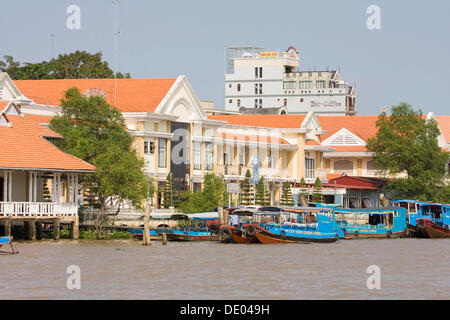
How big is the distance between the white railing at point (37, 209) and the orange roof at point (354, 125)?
4844 cm

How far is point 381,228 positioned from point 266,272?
28453 mm

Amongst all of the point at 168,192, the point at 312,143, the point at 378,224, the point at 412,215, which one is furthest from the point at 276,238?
the point at 312,143

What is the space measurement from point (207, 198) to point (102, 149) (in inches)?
416

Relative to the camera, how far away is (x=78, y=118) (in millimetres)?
55656

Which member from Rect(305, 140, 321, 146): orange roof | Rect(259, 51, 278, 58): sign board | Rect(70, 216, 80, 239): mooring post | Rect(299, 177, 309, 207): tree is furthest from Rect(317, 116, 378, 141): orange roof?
Rect(70, 216, 80, 239): mooring post

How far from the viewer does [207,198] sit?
62.9m

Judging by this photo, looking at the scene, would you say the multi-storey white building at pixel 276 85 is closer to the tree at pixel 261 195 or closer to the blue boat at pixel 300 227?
the tree at pixel 261 195

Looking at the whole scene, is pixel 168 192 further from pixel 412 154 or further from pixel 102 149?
pixel 412 154

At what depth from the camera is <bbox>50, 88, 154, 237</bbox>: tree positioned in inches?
2032

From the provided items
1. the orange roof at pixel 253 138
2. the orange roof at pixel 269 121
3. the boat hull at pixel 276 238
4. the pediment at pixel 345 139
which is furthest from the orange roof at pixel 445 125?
the boat hull at pixel 276 238

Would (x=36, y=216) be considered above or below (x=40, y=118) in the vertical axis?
below

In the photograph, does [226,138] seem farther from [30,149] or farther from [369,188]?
[30,149]

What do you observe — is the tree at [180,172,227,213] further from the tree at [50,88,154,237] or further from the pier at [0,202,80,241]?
the pier at [0,202,80,241]
